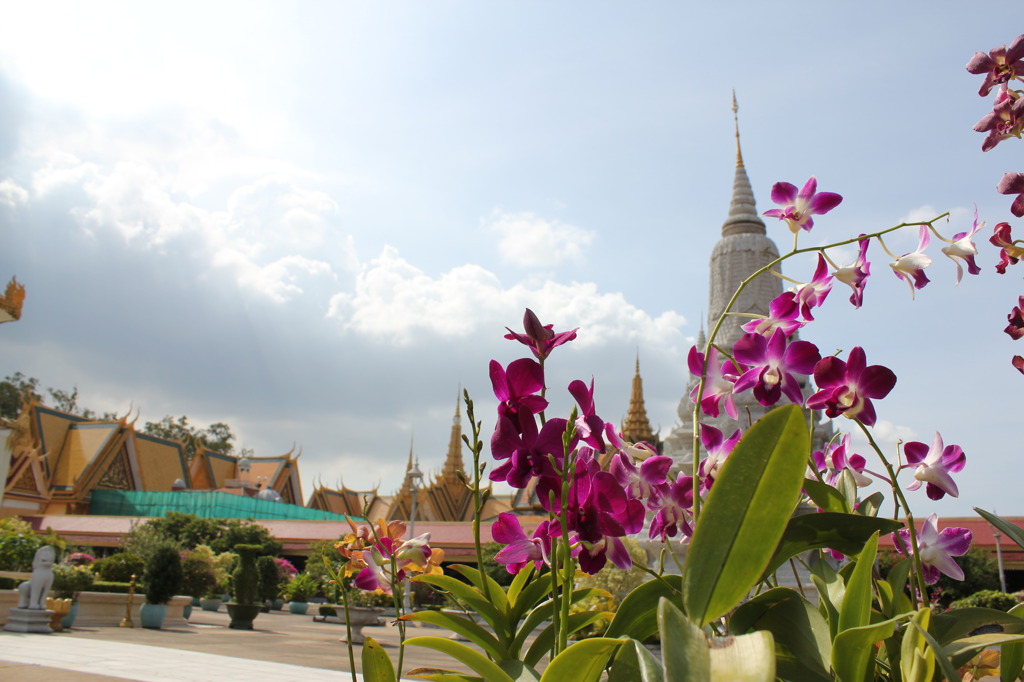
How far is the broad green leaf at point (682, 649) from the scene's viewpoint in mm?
627

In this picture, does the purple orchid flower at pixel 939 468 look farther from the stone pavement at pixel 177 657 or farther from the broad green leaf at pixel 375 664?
the stone pavement at pixel 177 657

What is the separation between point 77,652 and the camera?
7.57m

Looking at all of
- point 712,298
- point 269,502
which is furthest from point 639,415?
point 269,502

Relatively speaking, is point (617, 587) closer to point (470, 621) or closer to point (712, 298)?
point (712, 298)

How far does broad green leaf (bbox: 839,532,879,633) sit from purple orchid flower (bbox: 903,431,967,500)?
0.33 metres

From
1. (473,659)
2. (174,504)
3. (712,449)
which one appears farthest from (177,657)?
(174,504)

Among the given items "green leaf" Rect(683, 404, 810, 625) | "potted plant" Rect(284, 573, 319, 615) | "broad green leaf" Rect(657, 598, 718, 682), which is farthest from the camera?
"potted plant" Rect(284, 573, 319, 615)

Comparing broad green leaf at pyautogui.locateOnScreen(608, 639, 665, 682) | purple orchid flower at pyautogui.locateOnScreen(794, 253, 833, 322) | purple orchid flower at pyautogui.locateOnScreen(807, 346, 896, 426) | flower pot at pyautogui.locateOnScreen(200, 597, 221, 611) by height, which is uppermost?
purple orchid flower at pyautogui.locateOnScreen(794, 253, 833, 322)

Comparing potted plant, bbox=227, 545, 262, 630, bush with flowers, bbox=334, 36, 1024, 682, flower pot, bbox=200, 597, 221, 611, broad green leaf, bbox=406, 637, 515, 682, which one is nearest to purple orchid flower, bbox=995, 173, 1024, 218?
bush with flowers, bbox=334, 36, 1024, 682

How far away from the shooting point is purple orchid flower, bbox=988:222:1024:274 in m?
1.14

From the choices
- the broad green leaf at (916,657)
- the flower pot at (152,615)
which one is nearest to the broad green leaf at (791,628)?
the broad green leaf at (916,657)

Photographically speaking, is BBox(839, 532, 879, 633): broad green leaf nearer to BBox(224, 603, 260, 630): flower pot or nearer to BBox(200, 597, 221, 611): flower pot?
BBox(224, 603, 260, 630): flower pot

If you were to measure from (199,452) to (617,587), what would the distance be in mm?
28759

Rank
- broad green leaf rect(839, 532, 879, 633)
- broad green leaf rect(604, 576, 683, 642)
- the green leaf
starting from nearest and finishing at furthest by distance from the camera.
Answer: the green leaf < broad green leaf rect(839, 532, 879, 633) < broad green leaf rect(604, 576, 683, 642)
